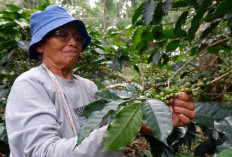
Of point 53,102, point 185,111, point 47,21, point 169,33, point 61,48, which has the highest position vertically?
point 47,21

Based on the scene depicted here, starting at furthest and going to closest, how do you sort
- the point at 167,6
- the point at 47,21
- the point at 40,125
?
1. the point at 47,21
2. the point at 167,6
3. the point at 40,125

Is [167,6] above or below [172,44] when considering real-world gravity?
above

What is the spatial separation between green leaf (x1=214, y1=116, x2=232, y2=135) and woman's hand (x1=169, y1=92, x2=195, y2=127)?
13cm

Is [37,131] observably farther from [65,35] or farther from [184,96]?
[65,35]

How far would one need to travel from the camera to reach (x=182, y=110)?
0.85 m

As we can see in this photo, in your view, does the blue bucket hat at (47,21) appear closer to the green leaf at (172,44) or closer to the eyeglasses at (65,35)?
the eyeglasses at (65,35)

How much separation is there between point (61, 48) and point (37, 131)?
81 centimetres

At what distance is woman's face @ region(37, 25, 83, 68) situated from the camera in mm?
1549

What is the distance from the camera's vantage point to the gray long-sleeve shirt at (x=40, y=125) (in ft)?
2.79

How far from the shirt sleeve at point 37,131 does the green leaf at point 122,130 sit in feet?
0.61

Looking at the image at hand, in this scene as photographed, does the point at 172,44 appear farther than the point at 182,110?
Yes

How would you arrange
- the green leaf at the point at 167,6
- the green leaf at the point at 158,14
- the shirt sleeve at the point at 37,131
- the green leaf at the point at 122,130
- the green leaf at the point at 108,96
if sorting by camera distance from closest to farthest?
the green leaf at the point at 122,130 < the shirt sleeve at the point at 37,131 < the green leaf at the point at 108,96 < the green leaf at the point at 167,6 < the green leaf at the point at 158,14

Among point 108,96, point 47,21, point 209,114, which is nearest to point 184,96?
point 209,114

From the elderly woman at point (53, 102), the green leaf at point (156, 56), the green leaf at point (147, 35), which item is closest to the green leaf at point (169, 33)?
the green leaf at point (147, 35)
